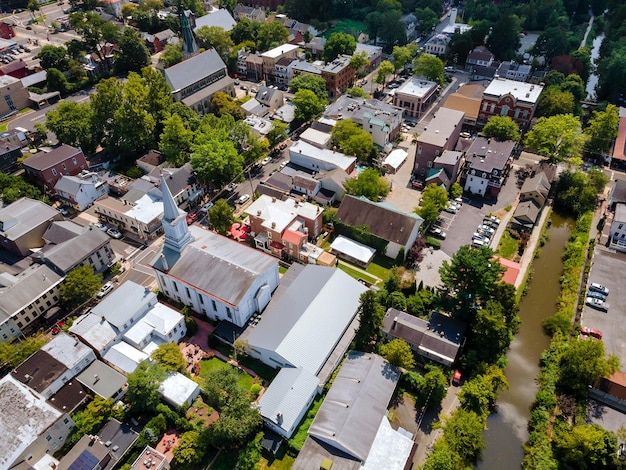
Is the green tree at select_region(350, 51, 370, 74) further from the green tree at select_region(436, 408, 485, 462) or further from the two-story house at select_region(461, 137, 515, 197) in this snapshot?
the green tree at select_region(436, 408, 485, 462)

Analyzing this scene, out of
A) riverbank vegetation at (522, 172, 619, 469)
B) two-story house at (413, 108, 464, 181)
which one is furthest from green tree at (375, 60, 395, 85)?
riverbank vegetation at (522, 172, 619, 469)

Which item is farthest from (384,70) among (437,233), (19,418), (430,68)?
(19,418)

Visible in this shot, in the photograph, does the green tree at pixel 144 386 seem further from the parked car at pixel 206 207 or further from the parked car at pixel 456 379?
the parked car at pixel 456 379

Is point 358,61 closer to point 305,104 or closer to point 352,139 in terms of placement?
point 305,104

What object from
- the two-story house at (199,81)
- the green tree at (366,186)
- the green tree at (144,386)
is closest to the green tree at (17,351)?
the green tree at (144,386)

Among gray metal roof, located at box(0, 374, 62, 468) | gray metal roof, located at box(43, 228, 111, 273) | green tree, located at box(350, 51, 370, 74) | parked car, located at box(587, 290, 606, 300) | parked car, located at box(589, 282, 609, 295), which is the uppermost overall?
green tree, located at box(350, 51, 370, 74)

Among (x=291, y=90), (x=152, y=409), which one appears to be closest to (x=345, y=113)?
(x=291, y=90)
